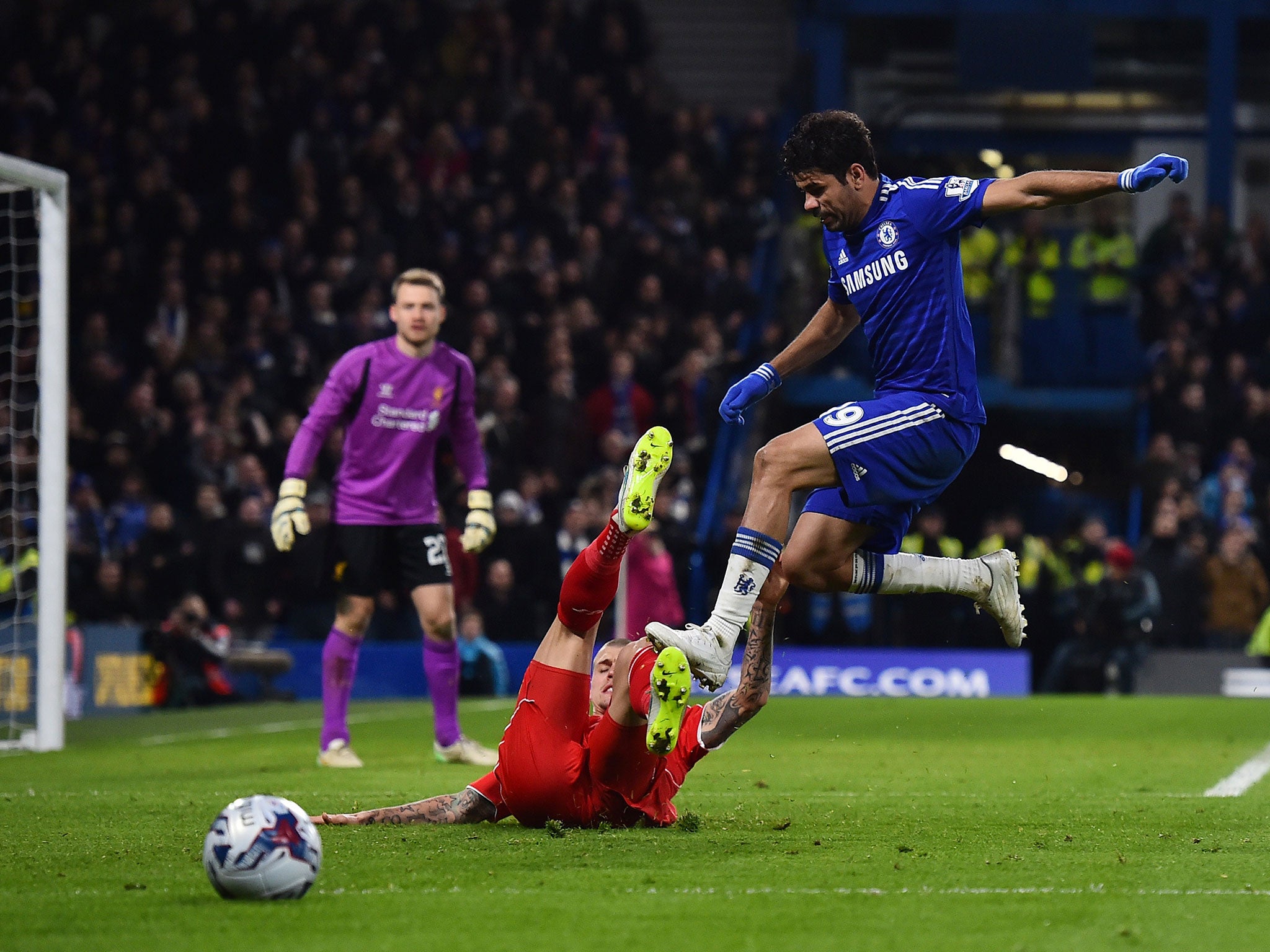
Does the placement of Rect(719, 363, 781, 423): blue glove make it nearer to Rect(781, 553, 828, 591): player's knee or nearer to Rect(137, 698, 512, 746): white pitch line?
Rect(781, 553, 828, 591): player's knee

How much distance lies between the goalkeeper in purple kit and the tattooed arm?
2496mm

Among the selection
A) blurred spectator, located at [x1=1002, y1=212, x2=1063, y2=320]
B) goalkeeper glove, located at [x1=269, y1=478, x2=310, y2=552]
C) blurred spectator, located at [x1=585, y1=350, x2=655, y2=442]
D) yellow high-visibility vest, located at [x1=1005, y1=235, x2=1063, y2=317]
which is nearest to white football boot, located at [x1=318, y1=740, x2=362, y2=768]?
goalkeeper glove, located at [x1=269, y1=478, x2=310, y2=552]

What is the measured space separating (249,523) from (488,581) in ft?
7.07

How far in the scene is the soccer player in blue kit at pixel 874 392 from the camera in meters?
6.20

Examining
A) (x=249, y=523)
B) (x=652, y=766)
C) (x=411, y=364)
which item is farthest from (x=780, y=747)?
(x=249, y=523)

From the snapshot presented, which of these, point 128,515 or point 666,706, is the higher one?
point 128,515

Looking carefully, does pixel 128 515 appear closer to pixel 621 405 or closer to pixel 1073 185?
pixel 621 405

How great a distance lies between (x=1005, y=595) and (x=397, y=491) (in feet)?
11.3

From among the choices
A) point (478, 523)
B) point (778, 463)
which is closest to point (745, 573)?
point (778, 463)

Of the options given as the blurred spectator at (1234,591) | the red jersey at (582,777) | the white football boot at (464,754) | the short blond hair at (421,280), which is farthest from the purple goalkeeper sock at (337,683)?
the blurred spectator at (1234,591)

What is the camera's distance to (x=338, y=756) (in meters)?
9.05

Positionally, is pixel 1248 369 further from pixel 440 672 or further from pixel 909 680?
pixel 440 672

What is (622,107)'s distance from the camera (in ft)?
68.6

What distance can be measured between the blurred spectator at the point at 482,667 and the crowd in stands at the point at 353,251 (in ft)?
0.73
